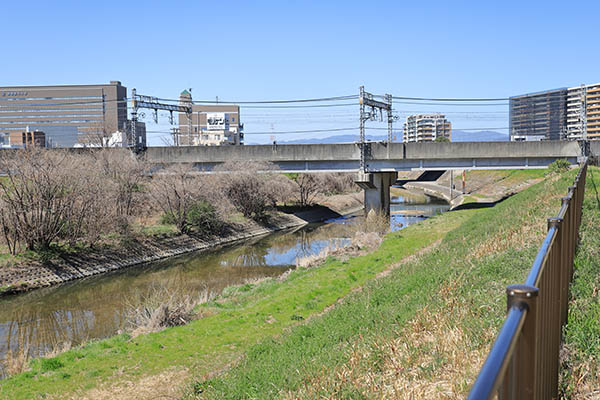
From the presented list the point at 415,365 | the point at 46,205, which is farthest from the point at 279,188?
the point at 415,365

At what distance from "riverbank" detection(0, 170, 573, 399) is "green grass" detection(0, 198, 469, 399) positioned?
0.04 metres

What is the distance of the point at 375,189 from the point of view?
50.9 metres

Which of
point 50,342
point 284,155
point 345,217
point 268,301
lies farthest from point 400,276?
point 345,217

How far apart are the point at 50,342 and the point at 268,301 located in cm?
829

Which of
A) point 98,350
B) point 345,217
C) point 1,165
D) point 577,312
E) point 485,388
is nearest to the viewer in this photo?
point 485,388

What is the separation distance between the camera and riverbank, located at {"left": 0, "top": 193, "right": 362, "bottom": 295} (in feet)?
97.9

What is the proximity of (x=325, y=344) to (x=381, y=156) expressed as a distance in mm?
40267

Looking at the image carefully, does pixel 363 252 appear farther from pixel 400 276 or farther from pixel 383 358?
pixel 383 358

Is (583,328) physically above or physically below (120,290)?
above

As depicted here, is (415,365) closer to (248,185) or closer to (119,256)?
(119,256)

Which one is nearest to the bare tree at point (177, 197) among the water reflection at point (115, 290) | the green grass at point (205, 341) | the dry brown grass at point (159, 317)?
the water reflection at point (115, 290)

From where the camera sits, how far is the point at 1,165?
1310 inches

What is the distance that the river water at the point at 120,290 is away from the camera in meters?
21.7

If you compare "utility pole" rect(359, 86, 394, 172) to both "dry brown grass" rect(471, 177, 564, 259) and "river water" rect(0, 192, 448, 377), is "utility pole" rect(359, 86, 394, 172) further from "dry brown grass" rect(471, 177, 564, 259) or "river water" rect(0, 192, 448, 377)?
"dry brown grass" rect(471, 177, 564, 259)
